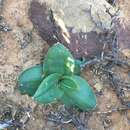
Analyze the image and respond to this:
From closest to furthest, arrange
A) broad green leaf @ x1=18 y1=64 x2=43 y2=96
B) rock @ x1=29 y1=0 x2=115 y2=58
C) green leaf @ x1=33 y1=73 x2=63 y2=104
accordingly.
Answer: green leaf @ x1=33 y1=73 x2=63 y2=104 → broad green leaf @ x1=18 y1=64 x2=43 y2=96 → rock @ x1=29 y1=0 x2=115 y2=58

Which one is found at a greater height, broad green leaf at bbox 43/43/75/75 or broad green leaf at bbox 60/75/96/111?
broad green leaf at bbox 43/43/75/75

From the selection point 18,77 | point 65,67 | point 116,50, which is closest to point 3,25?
point 18,77

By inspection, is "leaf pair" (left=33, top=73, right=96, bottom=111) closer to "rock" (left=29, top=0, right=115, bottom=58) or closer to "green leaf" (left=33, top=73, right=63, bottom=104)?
"green leaf" (left=33, top=73, right=63, bottom=104)

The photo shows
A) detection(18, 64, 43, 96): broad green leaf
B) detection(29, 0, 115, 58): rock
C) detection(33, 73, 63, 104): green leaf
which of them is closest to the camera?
detection(33, 73, 63, 104): green leaf

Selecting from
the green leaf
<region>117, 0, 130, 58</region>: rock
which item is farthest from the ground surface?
the green leaf

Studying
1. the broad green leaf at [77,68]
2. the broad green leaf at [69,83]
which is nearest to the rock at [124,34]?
the broad green leaf at [77,68]

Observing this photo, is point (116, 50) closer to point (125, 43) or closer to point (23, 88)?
point (125, 43)

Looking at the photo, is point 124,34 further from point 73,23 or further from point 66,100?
point 66,100
